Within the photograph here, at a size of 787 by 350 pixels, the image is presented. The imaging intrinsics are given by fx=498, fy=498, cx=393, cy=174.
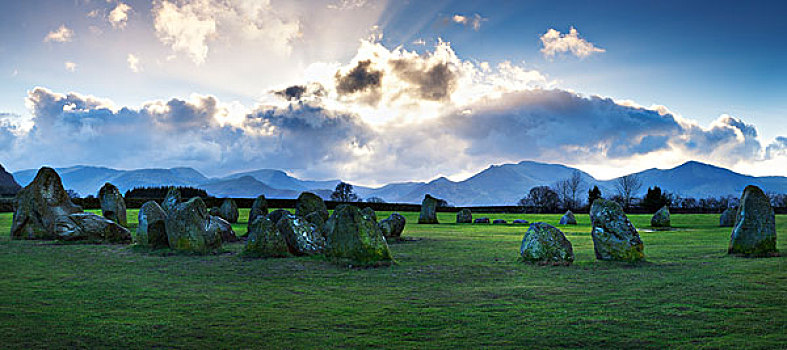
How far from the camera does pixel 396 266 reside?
13.9 metres

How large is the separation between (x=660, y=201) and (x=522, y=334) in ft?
264

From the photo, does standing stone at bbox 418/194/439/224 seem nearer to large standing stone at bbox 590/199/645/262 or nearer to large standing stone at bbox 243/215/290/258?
large standing stone at bbox 243/215/290/258

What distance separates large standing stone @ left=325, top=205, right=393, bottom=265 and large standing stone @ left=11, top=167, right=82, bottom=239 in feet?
49.7

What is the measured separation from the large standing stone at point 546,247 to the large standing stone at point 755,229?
5.31 meters

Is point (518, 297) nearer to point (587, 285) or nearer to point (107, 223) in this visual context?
point (587, 285)

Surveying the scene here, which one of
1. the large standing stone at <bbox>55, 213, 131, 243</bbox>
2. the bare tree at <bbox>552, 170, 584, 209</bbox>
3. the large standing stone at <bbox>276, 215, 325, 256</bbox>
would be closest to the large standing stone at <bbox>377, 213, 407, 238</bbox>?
the large standing stone at <bbox>276, 215, 325, 256</bbox>

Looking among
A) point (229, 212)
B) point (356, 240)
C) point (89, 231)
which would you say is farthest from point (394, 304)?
point (229, 212)

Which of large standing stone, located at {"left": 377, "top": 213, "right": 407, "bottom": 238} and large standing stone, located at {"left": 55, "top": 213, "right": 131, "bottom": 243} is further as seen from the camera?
large standing stone, located at {"left": 377, "top": 213, "right": 407, "bottom": 238}

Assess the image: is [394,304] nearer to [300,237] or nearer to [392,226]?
[300,237]

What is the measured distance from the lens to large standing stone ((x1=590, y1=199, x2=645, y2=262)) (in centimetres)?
1413

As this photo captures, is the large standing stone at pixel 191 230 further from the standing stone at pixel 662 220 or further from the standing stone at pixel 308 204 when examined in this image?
the standing stone at pixel 662 220

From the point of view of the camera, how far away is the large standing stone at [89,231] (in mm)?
20859

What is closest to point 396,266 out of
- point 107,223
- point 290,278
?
point 290,278

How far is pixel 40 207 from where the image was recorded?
22953 millimetres
